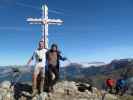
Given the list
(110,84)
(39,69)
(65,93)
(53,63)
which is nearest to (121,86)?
(110,84)

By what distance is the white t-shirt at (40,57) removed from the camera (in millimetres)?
19125

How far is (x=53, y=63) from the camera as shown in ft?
65.2

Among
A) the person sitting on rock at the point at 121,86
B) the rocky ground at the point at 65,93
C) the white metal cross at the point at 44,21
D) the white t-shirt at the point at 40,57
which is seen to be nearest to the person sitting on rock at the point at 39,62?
the white t-shirt at the point at 40,57

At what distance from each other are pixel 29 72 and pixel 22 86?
155cm

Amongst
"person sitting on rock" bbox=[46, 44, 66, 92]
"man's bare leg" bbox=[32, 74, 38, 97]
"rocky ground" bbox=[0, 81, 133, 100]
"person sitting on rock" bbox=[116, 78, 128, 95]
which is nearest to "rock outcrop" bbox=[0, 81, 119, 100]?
"rocky ground" bbox=[0, 81, 133, 100]

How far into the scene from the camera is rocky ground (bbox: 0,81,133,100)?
20031 millimetres

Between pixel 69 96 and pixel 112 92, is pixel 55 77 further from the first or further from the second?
pixel 112 92

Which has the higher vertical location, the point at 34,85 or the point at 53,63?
the point at 53,63

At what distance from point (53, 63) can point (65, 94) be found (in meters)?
2.58

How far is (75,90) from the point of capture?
2150 cm

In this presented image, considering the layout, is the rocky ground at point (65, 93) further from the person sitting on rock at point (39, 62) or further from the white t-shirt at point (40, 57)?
the white t-shirt at point (40, 57)

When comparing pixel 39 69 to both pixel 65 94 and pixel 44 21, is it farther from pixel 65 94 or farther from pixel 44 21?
pixel 44 21

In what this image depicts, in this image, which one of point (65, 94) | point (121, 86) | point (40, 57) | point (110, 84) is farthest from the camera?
point (121, 86)

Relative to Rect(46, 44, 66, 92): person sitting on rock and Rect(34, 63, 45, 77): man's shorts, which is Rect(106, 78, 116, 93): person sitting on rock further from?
Rect(34, 63, 45, 77): man's shorts
